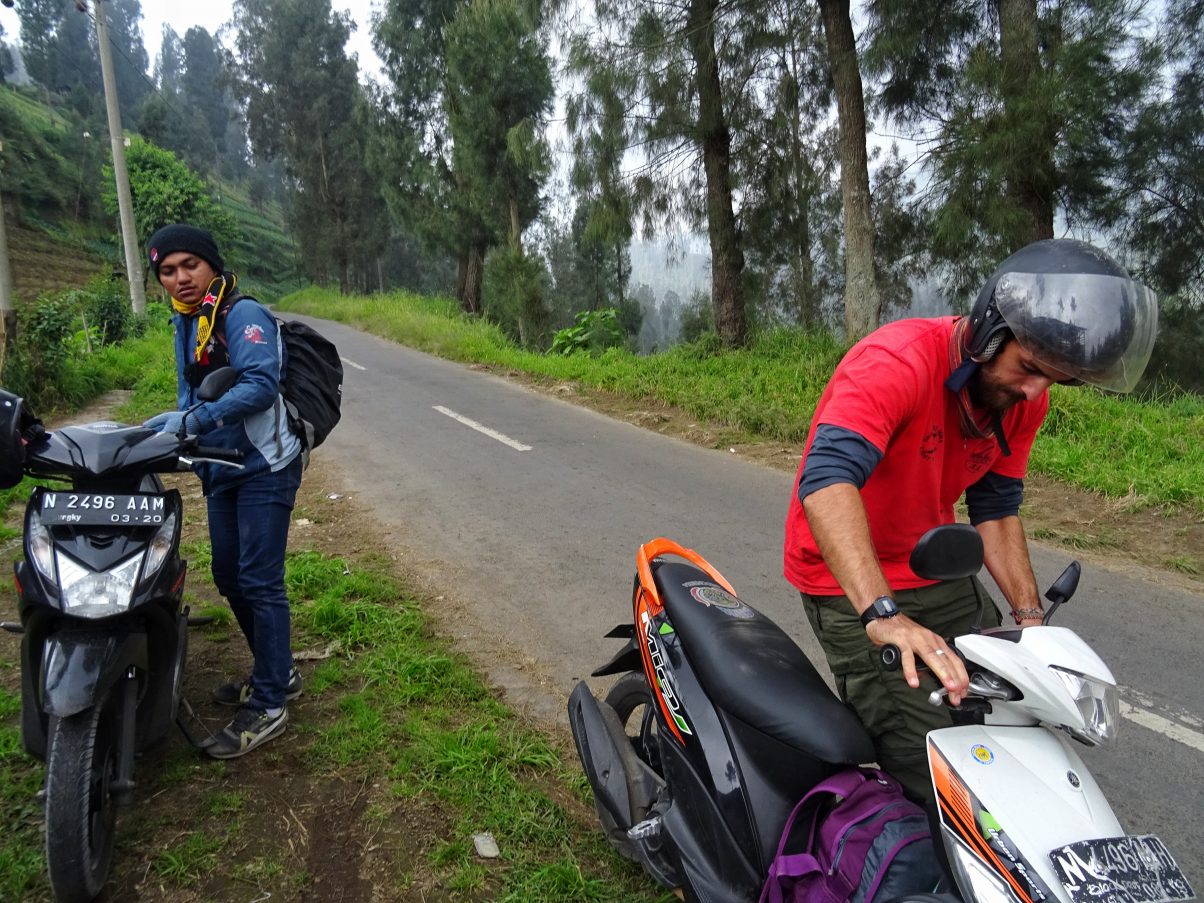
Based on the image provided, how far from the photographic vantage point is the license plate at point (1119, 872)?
47.5 inches

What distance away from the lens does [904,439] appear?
6.27 ft

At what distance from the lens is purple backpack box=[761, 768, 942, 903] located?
1541 mm

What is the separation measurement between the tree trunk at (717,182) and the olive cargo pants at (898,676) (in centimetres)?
974

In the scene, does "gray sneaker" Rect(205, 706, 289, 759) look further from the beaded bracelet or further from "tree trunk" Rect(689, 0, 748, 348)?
"tree trunk" Rect(689, 0, 748, 348)

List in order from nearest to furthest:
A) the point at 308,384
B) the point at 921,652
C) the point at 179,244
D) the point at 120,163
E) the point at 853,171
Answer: the point at 921,652 < the point at 179,244 < the point at 308,384 < the point at 853,171 < the point at 120,163

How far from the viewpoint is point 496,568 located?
15.5ft

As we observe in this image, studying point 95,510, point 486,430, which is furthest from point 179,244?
point 486,430

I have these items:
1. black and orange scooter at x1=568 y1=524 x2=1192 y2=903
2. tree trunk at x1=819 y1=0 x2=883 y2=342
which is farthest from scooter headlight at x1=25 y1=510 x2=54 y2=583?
tree trunk at x1=819 y1=0 x2=883 y2=342

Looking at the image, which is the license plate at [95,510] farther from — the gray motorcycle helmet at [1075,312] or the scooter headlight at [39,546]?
the gray motorcycle helmet at [1075,312]

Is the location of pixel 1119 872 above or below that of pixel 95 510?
below

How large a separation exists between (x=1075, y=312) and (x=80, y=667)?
254 cm

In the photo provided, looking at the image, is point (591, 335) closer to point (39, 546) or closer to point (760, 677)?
point (39, 546)

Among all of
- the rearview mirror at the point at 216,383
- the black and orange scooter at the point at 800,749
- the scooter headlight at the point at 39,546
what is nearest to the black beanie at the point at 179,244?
the rearview mirror at the point at 216,383

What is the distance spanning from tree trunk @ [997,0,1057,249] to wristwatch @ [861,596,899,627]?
8007 millimetres
